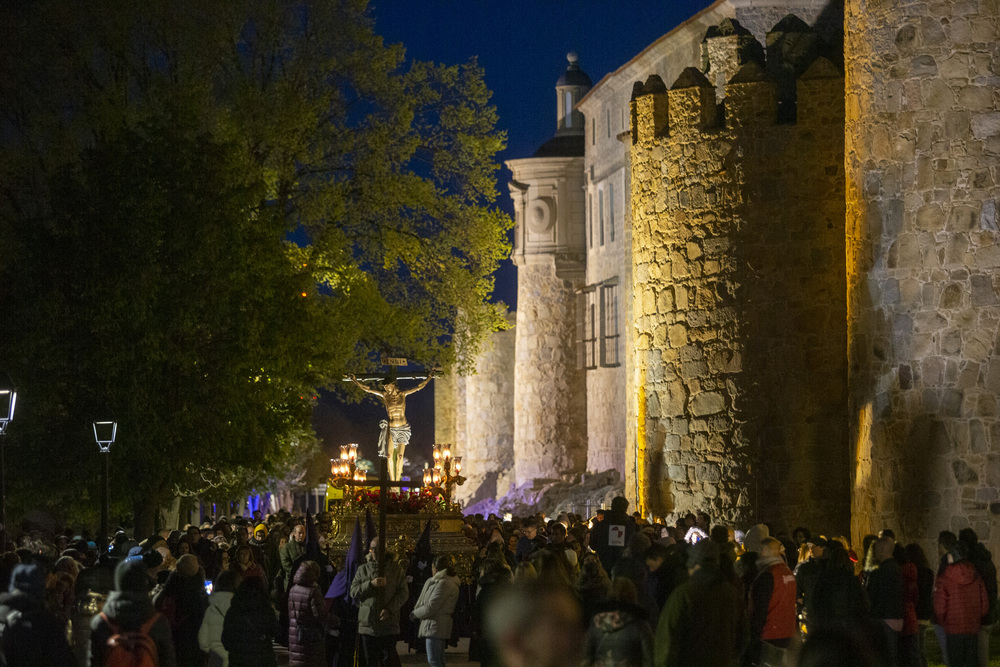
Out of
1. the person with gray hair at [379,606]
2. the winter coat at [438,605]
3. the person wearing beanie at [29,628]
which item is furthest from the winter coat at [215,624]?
the winter coat at [438,605]

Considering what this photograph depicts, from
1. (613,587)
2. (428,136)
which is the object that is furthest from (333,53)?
(613,587)

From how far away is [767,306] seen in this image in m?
20.8

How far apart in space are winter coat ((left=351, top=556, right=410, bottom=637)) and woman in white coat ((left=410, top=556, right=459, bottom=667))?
0.20 m

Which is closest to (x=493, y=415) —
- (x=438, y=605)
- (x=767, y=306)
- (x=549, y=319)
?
(x=549, y=319)

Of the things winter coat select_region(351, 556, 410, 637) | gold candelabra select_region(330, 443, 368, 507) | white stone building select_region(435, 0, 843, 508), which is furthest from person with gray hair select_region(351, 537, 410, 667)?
white stone building select_region(435, 0, 843, 508)

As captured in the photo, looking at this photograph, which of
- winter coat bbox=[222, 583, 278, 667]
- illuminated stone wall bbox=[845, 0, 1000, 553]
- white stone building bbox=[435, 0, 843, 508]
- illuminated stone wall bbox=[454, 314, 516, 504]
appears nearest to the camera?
winter coat bbox=[222, 583, 278, 667]

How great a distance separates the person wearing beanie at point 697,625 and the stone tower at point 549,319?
36201mm

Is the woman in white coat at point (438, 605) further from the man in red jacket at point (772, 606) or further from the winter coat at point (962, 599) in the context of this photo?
the winter coat at point (962, 599)

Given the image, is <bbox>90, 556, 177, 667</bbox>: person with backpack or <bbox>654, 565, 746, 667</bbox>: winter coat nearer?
<bbox>654, 565, 746, 667</bbox>: winter coat

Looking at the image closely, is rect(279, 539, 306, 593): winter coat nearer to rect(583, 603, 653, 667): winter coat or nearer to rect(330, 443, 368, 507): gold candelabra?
rect(330, 443, 368, 507): gold candelabra


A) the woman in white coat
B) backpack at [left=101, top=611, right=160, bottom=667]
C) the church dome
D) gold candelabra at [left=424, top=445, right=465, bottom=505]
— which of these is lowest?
the woman in white coat

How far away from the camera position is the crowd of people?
8.30 meters

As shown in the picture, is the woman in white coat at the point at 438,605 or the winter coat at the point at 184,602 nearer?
the winter coat at the point at 184,602

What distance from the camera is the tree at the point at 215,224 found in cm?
2008
